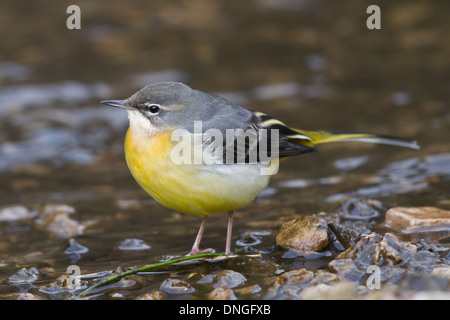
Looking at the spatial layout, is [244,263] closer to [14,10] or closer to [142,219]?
[142,219]

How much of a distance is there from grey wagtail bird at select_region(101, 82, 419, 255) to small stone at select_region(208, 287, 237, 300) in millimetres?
1161

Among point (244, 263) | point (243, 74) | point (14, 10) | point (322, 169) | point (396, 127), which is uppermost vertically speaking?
point (14, 10)

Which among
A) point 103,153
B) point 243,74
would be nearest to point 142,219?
point 103,153

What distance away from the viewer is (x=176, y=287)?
523cm

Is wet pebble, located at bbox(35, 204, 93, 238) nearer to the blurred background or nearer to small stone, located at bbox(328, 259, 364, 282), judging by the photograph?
the blurred background

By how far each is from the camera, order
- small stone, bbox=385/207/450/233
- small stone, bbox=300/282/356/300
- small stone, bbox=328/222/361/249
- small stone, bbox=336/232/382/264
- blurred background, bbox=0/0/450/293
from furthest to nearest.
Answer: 1. blurred background, bbox=0/0/450/293
2. small stone, bbox=385/207/450/233
3. small stone, bbox=328/222/361/249
4. small stone, bbox=336/232/382/264
5. small stone, bbox=300/282/356/300

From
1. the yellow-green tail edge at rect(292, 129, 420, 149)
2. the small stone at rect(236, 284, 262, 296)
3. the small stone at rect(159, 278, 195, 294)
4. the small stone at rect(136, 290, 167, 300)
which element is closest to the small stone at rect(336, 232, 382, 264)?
the small stone at rect(236, 284, 262, 296)

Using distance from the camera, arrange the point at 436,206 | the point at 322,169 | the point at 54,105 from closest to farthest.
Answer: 1. the point at 436,206
2. the point at 322,169
3. the point at 54,105

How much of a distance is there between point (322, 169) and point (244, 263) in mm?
3887

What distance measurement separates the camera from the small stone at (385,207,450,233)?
6.28 metres

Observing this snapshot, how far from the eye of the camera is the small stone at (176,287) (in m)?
5.22

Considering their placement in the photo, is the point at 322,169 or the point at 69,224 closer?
the point at 69,224

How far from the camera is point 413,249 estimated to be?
5414 millimetres

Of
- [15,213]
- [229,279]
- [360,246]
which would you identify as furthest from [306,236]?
[15,213]
